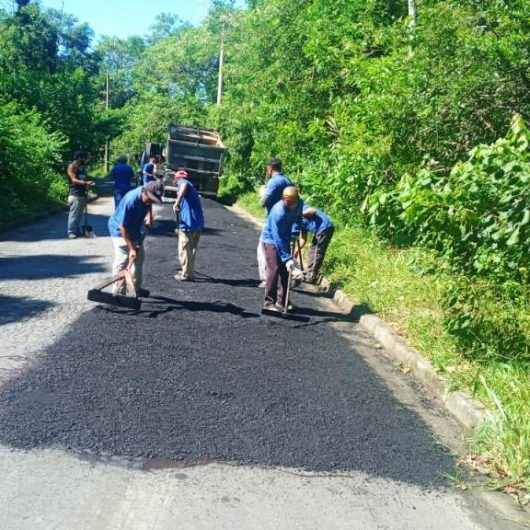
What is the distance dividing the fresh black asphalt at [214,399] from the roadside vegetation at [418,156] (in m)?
0.76

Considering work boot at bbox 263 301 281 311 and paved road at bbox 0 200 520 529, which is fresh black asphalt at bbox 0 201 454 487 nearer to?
paved road at bbox 0 200 520 529

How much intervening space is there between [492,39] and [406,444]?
657 centimetres

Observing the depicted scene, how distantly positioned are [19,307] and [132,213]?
1.66 meters

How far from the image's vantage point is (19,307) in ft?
22.5

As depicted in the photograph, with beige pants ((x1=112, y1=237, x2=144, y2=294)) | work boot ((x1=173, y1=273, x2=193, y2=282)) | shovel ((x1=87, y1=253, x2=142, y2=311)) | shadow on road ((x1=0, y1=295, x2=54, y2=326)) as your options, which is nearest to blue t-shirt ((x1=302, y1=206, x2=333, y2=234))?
work boot ((x1=173, y1=273, x2=193, y2=282))

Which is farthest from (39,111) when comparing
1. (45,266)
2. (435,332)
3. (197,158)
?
(435,332)

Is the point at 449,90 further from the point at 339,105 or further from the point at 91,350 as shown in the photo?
the point at 91,350

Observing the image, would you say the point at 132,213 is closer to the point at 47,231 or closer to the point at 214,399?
the point at 214,399

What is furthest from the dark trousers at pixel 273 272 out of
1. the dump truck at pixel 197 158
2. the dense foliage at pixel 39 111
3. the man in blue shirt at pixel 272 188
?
the dump truck at pixel 197 158

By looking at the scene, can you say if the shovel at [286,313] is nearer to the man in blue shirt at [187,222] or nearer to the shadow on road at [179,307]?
the shadow on road at [179,307]

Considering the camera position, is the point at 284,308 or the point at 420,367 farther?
the point at 284,308

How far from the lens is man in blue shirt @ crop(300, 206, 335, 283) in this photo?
31.5 ft

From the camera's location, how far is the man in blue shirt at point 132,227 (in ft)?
22.8

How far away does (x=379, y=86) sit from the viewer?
10227 mm
